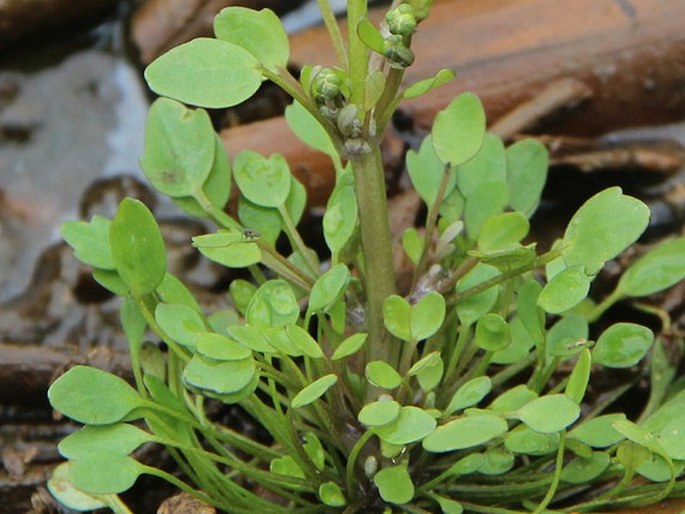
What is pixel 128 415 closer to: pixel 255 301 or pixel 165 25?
pixel 255 301

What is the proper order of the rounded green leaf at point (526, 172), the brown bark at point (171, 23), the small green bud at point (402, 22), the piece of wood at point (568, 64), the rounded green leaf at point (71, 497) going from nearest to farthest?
the small green bud at point (402, 22) < the rounded green leaf at point (71, 497) < the rounded green leaf at point (526, 172) < the piece of wood at point (568, 64) < the brown bark at point (171, 23)

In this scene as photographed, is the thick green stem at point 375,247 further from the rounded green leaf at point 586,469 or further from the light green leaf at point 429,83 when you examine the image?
the rounded green leaf at point 586,469

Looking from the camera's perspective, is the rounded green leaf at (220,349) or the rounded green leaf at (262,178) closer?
the rounded green leaf at (220,349)

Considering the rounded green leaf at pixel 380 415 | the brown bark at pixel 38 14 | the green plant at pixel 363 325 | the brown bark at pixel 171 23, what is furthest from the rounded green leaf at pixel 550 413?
the brown bark at pixel 38 14

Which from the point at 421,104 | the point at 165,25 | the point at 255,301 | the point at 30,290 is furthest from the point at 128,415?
the point at 165,25

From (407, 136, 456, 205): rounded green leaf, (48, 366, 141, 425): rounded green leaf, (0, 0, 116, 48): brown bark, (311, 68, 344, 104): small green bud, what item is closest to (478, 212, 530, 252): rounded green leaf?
(407, 136, 456, 205): rounded green leaf
